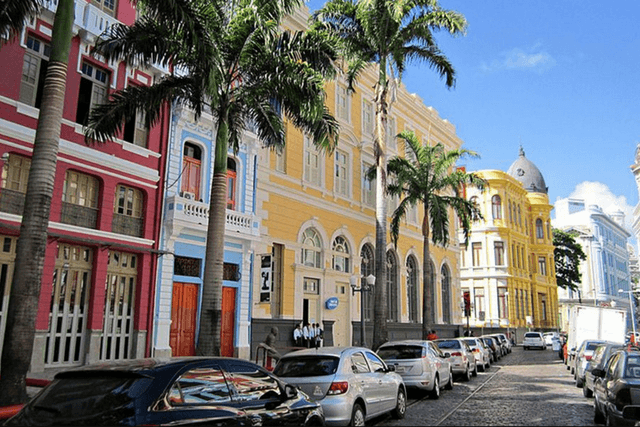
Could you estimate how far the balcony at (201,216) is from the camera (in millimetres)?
18406

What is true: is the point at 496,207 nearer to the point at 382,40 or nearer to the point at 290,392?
the point at 382,40

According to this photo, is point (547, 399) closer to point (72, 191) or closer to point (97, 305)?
point (97, 305)

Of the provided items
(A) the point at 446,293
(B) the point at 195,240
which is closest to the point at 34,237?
(B) the point at 195,240

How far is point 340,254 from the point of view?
1102 inches

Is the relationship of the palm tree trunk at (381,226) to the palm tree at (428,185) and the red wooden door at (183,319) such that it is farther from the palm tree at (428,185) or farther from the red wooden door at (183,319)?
the red wooden door at (183,319)

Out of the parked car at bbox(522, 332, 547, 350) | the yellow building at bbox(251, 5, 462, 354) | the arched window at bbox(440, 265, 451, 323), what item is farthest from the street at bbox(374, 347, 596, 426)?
the parked car at bbox(522, 332, 547, 350)

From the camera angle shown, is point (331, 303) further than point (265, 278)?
Yes

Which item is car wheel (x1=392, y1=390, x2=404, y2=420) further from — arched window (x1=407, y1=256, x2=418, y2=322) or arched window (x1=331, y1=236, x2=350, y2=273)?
arched window (x1=407, y1=256, x2=418, y2=322)

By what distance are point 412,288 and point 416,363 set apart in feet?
73.6

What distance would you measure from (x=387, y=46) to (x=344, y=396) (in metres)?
17.3

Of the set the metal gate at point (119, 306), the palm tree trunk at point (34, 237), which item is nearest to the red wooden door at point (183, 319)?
the metal gate at point (119, 306)

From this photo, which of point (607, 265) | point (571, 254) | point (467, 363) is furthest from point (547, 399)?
point (607, 265)

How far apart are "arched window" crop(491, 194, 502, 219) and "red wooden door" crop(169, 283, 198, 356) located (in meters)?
44.4

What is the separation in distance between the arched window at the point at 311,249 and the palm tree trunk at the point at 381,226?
459 centimetres
